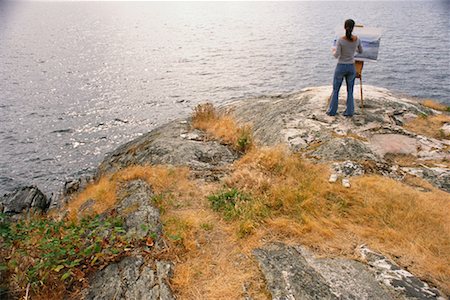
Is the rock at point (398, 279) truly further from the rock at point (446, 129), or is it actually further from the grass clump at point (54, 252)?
the rock at point (446, 129)

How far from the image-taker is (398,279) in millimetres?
5965

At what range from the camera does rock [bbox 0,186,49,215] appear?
47.5 feet

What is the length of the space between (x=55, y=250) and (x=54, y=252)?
0.06m

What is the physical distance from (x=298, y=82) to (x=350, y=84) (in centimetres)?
2182

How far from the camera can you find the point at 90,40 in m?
60.3

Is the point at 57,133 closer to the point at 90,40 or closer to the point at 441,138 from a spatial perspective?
the point at 441,138

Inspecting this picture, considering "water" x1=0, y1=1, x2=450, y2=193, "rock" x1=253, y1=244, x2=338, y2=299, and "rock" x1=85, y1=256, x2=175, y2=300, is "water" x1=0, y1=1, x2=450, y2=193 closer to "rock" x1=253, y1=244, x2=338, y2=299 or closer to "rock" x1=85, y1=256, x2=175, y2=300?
"rock" x1=85, y1=256, x2=175, y2=300

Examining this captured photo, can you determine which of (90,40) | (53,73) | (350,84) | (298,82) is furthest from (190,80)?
(90,40)

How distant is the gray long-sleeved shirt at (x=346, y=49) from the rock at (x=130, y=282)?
945 cm

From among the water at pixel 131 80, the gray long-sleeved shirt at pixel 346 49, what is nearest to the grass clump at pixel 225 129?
the gray long-sleeved shirt at pixel 346 49

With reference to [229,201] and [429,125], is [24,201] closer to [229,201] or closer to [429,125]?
[229,201]

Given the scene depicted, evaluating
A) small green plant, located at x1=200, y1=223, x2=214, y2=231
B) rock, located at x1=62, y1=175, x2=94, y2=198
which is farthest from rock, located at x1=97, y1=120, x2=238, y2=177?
small green plant, located at x1=200, y1=223, x2=214, y2=231

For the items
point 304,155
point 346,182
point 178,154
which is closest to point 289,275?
point 346,182

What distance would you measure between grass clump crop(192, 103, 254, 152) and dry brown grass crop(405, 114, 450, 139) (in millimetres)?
6415
